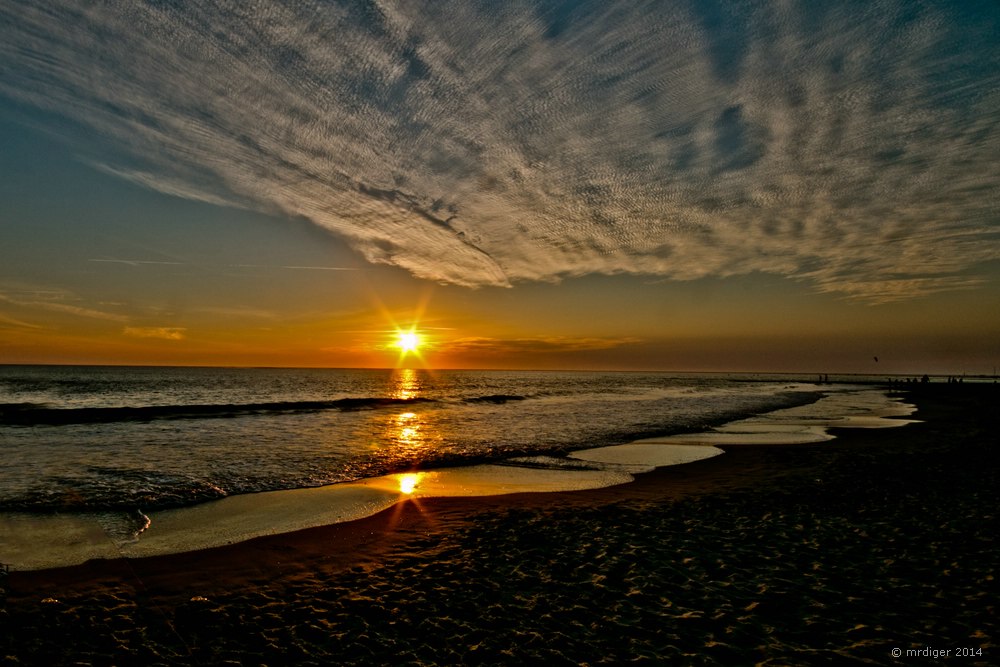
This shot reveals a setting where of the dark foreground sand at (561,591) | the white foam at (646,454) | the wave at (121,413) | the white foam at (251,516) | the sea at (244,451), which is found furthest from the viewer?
the wave at (121,413)

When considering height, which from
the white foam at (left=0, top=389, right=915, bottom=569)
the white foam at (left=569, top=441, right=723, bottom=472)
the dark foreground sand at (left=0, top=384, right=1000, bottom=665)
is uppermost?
the dark foreground sand at (left=0, top=384, right=1000, bottom=665)

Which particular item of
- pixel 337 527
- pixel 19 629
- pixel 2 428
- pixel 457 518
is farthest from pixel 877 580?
pixel 2 428

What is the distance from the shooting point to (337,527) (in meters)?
11.8

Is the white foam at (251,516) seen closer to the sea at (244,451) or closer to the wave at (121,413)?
the sea at (244,451)

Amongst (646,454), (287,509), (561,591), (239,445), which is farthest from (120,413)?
(561,591)

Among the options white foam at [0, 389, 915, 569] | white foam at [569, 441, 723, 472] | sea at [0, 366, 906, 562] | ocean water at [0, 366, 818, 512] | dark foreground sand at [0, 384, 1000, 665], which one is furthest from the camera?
white foam at [569, 441, 723, 472]

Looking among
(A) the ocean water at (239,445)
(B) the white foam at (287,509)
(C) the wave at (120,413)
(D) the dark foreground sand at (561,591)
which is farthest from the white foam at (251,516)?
(C) the wave at (120,413)

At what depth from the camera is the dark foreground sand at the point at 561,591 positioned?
6156mm

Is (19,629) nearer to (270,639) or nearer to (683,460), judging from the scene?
(270,639)

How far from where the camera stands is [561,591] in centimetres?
786

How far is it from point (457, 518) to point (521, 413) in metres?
34.2

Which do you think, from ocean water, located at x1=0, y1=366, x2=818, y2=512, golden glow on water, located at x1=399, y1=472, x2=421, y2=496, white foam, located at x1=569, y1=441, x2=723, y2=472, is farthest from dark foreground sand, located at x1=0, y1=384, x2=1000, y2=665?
white foam, located at x1=569, y1=441, x2=723, y2=472

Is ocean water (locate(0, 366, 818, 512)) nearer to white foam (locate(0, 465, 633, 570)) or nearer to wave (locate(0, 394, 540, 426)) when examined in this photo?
wave (locate(0, 394, 540, 426))

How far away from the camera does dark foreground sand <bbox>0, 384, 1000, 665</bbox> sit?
242 inches
